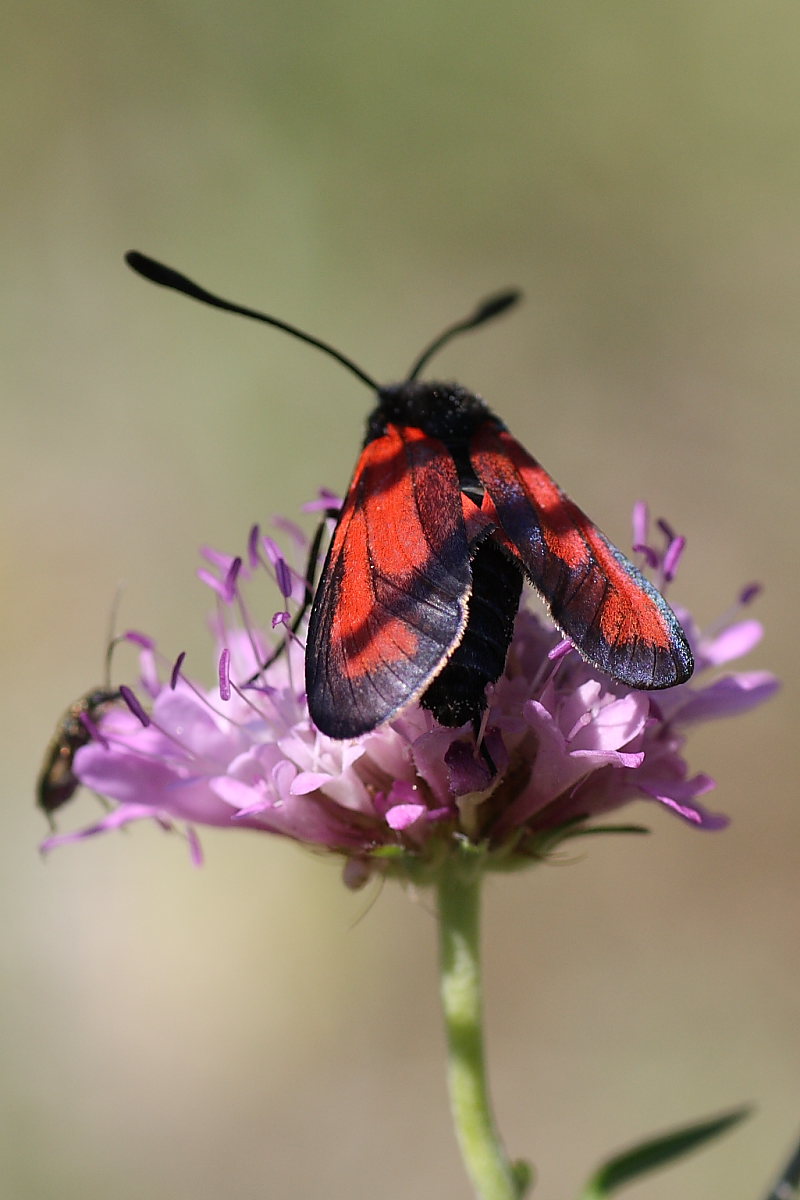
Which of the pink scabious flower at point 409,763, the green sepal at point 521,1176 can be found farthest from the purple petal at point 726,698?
the green sepal at point 521,1176

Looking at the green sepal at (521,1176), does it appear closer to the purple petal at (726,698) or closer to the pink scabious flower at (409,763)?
the pink scabious flower at (409,763)

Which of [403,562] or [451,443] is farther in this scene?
[451,443]

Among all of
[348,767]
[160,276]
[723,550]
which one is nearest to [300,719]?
[348,767]

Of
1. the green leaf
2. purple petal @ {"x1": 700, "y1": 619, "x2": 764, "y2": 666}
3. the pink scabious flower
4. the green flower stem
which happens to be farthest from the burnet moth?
the green leaf

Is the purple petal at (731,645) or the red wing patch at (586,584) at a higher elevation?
the red wing patch at (586,584)

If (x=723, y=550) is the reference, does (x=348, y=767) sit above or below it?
above

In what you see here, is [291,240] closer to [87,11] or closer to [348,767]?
[87,11]
